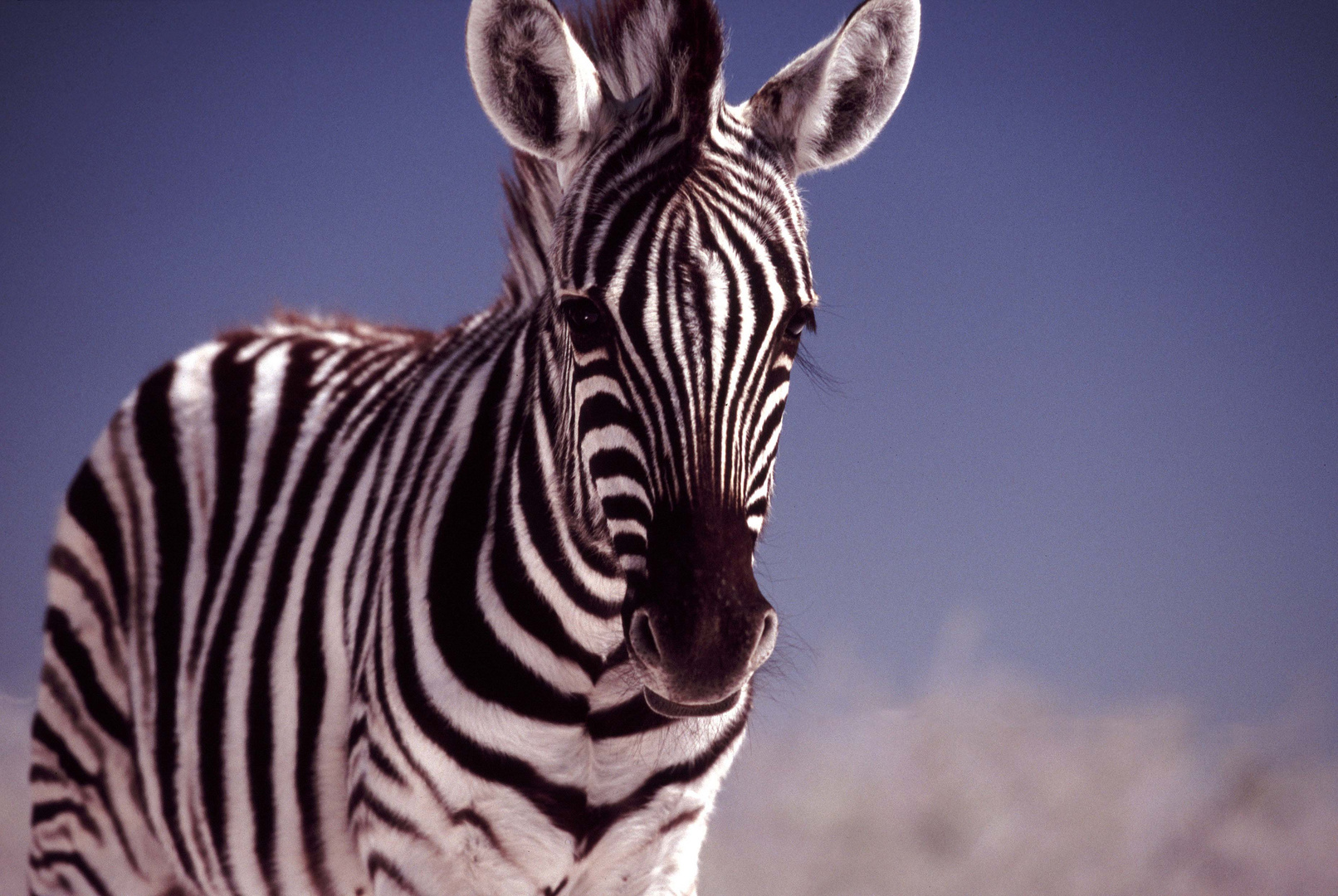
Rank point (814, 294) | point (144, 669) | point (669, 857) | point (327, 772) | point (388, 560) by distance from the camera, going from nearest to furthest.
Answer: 1. point (814, 294)
2. point (669, 857)
3. point (388, 560)
4. point (327, 772)
5. point (144, 669)

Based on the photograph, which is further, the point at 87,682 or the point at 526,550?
the point at 87,682

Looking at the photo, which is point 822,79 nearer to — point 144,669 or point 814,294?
point 814,294

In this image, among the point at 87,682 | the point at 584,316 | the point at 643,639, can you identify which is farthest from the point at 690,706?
the point at 87,682

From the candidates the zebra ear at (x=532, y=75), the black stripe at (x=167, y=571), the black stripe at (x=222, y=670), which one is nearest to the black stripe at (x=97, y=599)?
the black stripe at (x=167, y=571)

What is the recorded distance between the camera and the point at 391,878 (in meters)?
3.52

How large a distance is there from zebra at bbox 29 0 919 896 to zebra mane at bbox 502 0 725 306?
1cm

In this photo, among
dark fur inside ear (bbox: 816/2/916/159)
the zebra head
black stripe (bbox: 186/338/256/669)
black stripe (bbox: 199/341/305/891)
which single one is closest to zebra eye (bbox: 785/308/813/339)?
the zebra head

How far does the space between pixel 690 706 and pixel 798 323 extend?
1.12 meters

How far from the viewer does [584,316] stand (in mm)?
3189

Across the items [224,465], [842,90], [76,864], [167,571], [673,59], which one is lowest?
[76,864]

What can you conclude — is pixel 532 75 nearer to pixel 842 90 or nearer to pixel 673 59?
pixel 673 59

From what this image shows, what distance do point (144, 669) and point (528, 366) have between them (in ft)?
8.09

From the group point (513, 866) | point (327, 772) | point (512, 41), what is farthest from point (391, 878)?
point (512, 41)

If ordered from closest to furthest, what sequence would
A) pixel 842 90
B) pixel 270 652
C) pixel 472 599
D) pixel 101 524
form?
pixel 472 599 < pixel 842 90 < pixel 270 652 < pixel 101 524
